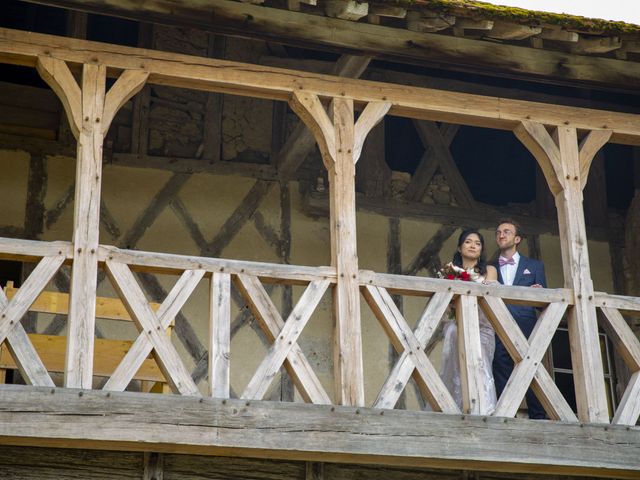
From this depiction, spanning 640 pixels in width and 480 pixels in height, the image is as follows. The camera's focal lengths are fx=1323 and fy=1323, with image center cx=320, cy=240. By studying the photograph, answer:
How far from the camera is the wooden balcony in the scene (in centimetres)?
786

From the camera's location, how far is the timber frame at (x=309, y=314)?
313 inches

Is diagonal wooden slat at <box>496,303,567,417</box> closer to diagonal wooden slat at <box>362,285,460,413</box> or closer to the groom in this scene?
diagonal wooden slat at <box>362,285,460,413</box>

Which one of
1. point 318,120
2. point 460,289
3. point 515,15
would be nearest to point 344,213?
point 318,120

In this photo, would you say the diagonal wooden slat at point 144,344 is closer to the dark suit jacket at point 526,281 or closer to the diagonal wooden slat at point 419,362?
the diagonal wooden slat at point 419,362

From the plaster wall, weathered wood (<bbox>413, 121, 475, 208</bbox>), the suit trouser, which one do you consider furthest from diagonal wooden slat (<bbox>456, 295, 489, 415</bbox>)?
weathered wood (<bbox>413, 121, 475, 208</bbox>)

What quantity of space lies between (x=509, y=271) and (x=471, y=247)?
405 millimetres

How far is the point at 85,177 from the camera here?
8414 mm

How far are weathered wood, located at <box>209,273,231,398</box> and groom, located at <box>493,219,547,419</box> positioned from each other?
2.35 m

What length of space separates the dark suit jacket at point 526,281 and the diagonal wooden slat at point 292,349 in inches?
80.4

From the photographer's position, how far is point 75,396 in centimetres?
780

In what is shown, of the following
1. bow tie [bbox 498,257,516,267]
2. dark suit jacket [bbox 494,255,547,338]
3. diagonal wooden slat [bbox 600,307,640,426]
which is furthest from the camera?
bow tie [bbox 498,257,516,267]

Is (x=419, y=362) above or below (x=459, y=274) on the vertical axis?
below

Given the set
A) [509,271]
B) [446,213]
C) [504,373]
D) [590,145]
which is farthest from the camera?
[446,213]

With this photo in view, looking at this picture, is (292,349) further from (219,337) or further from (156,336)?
(156,336)
